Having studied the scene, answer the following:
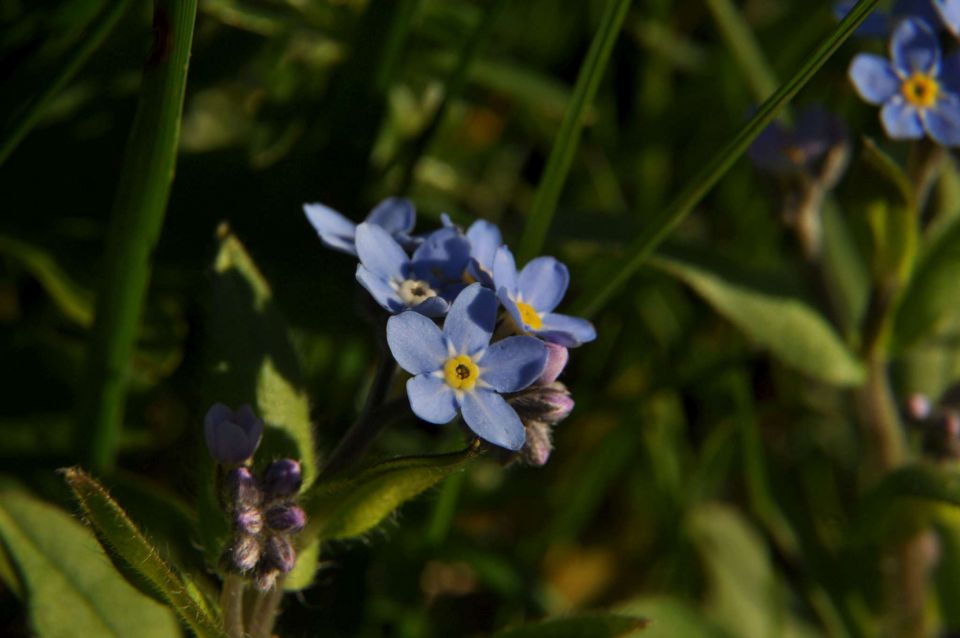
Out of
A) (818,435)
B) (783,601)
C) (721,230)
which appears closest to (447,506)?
(783,601)

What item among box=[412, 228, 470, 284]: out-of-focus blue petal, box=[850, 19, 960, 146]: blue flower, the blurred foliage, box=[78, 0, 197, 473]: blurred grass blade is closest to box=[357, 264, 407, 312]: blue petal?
box=[412, 228, 470, 284]: out-of-focus blue petal

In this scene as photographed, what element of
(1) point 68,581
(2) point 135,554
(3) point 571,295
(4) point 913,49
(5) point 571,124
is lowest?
(1) point 68,581

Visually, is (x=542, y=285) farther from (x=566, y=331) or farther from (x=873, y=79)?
(x=873, y=79)

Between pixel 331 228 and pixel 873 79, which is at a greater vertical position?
pixel 873 79

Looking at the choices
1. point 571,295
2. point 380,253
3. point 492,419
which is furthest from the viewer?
point 571,295

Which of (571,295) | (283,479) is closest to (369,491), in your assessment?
(283,479)

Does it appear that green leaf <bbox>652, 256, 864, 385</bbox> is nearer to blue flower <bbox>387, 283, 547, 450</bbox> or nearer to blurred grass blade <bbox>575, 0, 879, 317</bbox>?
blurred grass blade <bbox>575, 0, 879, 317</bbox>
